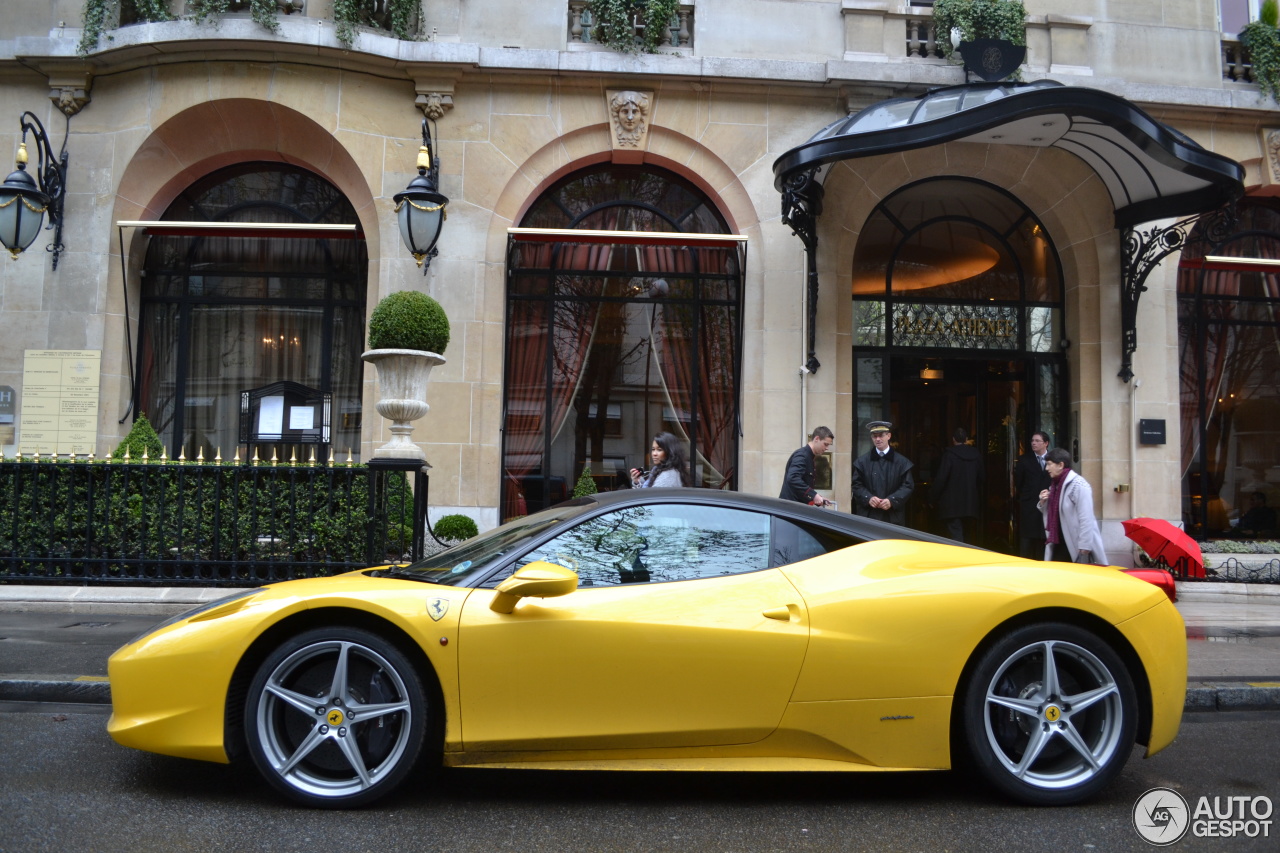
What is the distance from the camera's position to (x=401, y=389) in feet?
29.1

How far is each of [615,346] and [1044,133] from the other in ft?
18.5

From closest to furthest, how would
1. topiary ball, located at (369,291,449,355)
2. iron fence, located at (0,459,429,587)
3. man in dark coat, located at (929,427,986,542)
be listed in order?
topiary ball, located at (369,291,449,355) → iron fence, located at (0,459,429,587) → man in dark coat, located at (929,427,986,542)

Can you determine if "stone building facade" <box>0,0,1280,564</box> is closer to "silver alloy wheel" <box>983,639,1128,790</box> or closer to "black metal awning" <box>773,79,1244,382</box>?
"black metal awning" <box>773,79,1244,382</box>

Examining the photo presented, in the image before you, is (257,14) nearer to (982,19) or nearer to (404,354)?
(404,354)

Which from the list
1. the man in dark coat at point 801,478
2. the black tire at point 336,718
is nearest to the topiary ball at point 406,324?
the man in dark coat at point 801,478

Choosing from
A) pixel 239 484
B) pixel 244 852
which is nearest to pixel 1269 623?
pixel 244 852

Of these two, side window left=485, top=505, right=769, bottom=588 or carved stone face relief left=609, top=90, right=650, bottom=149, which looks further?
carved stone face relief left=609, top=90, right=650, bottom=149

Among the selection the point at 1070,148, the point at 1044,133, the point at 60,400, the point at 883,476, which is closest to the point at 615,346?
the point at 883,476

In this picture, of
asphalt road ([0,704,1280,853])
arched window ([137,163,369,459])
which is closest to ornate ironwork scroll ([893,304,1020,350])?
arched window ([137,163,369,459])

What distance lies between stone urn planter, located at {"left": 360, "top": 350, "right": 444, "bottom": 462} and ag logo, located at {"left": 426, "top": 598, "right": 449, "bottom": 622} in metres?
5.23

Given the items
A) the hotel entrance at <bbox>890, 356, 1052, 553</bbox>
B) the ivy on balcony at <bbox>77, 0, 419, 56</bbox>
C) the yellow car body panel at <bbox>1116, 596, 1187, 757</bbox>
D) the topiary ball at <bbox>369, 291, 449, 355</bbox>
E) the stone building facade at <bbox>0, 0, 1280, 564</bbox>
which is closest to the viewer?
the yellow car body panel at <bbox>1116, 596, 1187, 757</bbox>

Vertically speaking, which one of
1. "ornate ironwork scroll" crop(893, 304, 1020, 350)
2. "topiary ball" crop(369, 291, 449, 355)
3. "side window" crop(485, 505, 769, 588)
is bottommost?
"side window" crop(485, 505, 769, 588)

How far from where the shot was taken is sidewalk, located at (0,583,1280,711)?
17.5 feet

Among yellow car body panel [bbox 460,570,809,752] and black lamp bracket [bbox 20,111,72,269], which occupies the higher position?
black lamp bracket [bbox 20,111,72,269]
